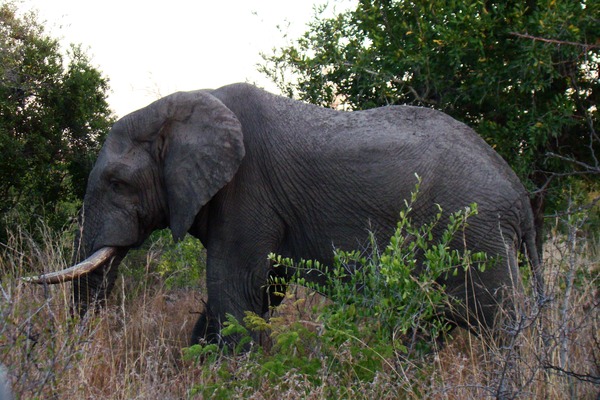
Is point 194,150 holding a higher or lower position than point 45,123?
lower

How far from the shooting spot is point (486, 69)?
771 cm

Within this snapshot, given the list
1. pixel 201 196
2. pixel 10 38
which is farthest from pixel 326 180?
pixel 10 38

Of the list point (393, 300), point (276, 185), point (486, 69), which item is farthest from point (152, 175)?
point (486, 69)

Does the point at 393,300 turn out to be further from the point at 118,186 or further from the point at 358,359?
the point at 118,186

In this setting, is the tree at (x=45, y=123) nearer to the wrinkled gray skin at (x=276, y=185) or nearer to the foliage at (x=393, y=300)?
the wrinkled gray skin at (x=276, y=185)

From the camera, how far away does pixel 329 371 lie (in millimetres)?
4340

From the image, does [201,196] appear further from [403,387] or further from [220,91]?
[403,387]

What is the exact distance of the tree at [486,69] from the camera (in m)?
7.35

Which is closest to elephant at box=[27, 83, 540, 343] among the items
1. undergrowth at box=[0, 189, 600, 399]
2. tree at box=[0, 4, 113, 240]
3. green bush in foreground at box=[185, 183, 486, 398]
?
undergrowth at box=[0, 189, 600, 399]

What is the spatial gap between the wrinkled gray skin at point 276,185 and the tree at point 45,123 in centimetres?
323

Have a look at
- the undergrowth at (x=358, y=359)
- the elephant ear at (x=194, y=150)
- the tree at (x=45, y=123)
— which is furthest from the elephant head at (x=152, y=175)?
the tree at (x=45, y=123)

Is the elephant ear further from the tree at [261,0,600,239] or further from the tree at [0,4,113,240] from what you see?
the tree at [0,4,113,240]

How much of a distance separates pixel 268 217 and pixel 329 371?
6.72ft

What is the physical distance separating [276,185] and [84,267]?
155cm
